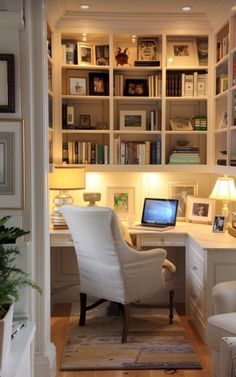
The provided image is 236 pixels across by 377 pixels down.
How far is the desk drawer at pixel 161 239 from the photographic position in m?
4.05

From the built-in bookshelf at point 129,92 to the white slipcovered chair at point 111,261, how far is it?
3.31 ft

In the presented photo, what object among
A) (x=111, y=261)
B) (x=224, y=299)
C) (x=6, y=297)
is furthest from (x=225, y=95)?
(x=6, y=297)

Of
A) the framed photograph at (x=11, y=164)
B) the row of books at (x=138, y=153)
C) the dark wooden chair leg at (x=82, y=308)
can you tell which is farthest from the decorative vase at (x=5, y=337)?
the row of books at (x=138, y=153)

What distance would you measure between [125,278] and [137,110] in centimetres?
184

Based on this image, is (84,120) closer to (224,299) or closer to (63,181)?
(63,181)

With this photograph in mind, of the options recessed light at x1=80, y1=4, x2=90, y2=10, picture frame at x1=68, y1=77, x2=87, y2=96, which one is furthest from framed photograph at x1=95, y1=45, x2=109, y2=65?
recessed light at x1=80, y1=4, x2=90, y2=10

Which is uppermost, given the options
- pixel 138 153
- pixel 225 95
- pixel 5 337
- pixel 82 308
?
pixel 225 95

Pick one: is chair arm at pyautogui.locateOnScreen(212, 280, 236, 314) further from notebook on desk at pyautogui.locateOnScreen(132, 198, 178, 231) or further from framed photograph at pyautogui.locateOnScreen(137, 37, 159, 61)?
framed photograph at pyautogui.locateOnScreen(137, 37, 159, 61)

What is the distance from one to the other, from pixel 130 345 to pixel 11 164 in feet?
5.65

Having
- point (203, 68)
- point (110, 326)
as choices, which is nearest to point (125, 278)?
point (110, 326)

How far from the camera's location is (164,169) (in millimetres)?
4430

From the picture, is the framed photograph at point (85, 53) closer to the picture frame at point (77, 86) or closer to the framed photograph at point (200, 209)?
the picture frame at point (77, 86)

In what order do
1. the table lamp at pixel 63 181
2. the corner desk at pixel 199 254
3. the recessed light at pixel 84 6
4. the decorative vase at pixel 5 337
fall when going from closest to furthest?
the decorative vase at pixel 5 337, the corner desk at pixel 199 254, the recessed light at pixel 84 6, the table lamp at pixel 63 181

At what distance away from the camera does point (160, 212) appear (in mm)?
4418
